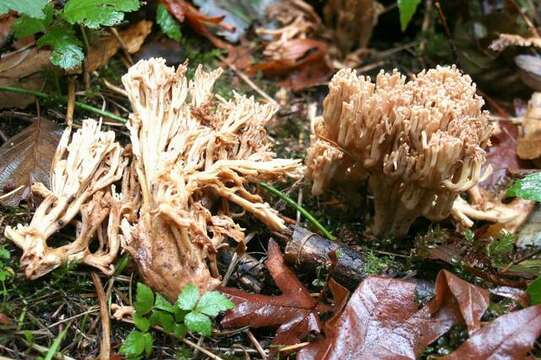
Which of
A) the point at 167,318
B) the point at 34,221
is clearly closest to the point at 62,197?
the point at 34,221

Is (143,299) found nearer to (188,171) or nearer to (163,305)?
(163,305)

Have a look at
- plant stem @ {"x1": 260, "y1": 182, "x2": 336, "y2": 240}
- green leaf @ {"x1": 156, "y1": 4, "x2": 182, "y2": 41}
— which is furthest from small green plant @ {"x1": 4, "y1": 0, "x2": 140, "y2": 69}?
plant stem @ {"x1": 260, "y1": 182, "x2": 336, "y2": 240}

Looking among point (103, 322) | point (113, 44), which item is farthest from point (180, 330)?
point (113, 44)

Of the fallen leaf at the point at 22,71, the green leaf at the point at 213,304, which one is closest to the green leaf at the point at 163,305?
the green leaf at the point at 213,304

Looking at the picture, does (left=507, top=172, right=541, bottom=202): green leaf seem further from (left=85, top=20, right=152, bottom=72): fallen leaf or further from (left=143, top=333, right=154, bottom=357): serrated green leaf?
(left=85, top=20, right=152, bottom=72): fallen leaf

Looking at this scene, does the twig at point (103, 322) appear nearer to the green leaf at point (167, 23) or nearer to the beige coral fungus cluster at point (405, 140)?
the beige coral fungus cluster at point (405, 140)

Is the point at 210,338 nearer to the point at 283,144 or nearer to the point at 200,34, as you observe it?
the point at 283,144
